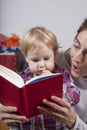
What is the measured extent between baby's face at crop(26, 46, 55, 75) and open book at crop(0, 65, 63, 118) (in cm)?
26

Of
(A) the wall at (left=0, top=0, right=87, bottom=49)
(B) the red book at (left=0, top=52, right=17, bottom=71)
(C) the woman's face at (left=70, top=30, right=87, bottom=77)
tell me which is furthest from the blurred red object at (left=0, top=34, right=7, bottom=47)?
(C) the woman's face at (left=70, top=30, right=87, bottom=77)

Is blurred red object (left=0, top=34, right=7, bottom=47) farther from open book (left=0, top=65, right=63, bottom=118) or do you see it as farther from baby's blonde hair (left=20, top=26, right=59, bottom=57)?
open book (left=0, top=65, right=63, bottom=118)

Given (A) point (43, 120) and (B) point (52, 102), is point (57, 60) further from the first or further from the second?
(B) point (52, 102)

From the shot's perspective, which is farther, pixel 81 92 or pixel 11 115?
pixel 81 92

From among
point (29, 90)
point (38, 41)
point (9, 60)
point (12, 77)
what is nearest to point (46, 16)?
point (9, 60)

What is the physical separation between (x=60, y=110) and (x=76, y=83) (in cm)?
39

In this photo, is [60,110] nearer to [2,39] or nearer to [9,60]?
[9,60]

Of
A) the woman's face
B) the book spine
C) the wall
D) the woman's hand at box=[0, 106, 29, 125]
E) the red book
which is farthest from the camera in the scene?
the wall

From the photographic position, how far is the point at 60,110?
909 mm

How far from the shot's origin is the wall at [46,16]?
2.31 metres

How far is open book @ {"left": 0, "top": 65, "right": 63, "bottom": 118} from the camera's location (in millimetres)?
824

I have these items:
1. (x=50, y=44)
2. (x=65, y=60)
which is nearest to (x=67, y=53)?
(x=65, y=60)

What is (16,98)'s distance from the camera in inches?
34.1

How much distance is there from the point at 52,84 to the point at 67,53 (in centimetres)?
54
